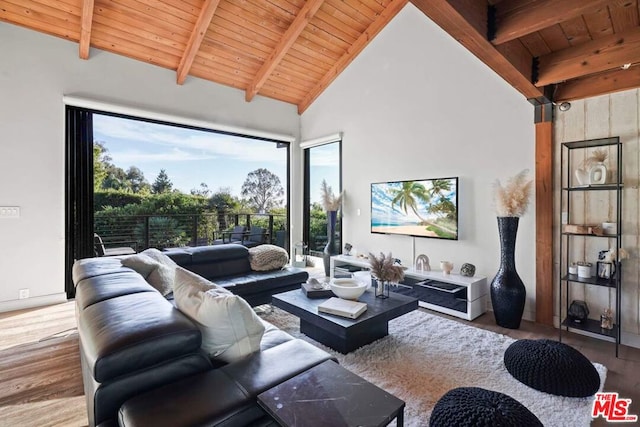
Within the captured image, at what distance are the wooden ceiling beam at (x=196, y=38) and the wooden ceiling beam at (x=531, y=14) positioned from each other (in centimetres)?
313

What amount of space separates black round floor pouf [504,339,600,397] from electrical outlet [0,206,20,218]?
519 centimetres

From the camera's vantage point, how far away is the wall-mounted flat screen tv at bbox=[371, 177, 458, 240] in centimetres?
384

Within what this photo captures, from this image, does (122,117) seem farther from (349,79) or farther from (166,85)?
(349,79)

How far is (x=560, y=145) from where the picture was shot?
121 inches

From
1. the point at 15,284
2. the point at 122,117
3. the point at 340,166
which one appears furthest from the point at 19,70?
the point at 340,166

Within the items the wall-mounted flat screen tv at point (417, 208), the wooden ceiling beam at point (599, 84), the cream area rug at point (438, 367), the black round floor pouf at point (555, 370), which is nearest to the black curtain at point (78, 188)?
the cream area rug at point (438, 367)

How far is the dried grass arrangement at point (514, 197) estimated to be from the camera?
307cm

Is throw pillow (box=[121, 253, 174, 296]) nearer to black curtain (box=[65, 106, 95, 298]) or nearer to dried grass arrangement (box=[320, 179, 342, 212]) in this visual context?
black curtain (box=[65, 106, 95, 298])

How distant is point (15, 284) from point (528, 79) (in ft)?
18.7

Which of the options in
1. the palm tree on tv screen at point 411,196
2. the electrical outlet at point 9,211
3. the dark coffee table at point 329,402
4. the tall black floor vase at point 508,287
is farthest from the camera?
the palm tree on tv screen at point 411,196

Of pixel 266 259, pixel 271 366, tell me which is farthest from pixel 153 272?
pixel 271 366

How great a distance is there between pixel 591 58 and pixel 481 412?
2.69 m

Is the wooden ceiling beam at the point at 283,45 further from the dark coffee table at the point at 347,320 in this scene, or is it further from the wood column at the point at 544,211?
the dark coffee table at the point at 347,320

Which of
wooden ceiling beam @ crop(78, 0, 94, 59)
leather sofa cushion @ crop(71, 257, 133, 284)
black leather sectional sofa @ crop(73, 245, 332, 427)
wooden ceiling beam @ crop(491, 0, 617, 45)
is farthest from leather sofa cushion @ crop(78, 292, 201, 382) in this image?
wooden ceiling beam @ crop(78, 0, 94, 59)
